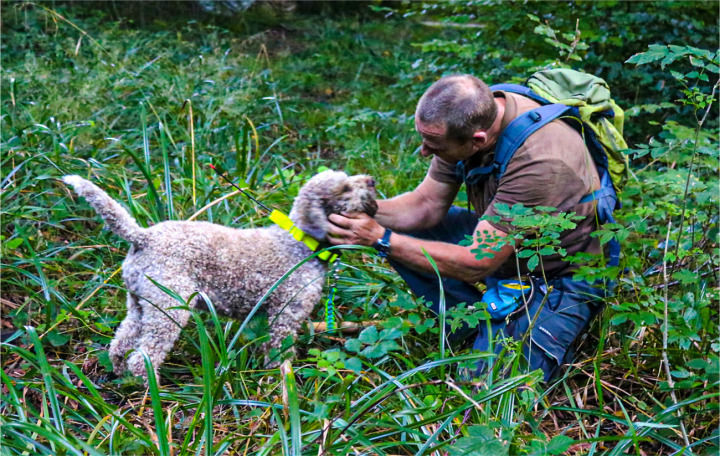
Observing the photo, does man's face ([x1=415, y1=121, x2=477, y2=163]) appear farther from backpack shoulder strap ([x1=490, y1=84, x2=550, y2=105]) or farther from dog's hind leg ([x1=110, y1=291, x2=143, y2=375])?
dog's hind leg ([x1=110, y1=291, x2=143, y2=375])

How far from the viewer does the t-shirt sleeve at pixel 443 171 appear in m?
3.91

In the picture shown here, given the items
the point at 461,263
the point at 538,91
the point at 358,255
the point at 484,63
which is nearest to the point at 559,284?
the point at 461,263

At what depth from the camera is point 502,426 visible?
2.37m

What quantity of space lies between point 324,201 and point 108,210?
1038mm

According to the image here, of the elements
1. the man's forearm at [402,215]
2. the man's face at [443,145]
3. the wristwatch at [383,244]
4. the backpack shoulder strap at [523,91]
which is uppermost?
the backpack shoulder strap at [523,91]

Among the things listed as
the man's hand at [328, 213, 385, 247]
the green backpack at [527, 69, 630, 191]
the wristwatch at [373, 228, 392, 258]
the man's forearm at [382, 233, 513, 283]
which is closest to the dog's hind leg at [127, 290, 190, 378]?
the man's hand at [328, 213, 385, 247]

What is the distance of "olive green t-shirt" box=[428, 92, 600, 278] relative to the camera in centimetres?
327

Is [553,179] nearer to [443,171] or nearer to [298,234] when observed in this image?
[443,171]

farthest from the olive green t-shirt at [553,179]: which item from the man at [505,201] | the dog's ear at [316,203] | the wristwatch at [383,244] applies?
the dog's ear at [316,203]

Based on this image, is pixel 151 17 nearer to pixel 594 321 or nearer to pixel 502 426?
pixel 594 321

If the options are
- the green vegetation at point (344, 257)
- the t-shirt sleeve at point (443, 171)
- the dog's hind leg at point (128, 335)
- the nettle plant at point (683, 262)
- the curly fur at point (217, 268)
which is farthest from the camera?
the t-shirt sleeve at point (443, 171)

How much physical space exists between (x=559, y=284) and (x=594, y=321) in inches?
13.5

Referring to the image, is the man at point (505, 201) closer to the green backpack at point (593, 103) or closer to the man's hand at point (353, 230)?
the man's hand at point (353, 230)

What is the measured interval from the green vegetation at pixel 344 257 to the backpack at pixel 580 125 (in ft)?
0.62
